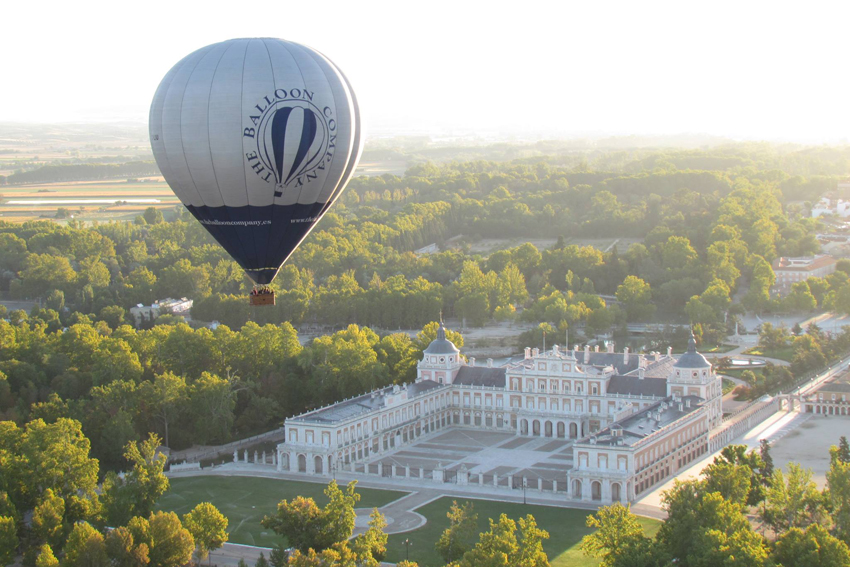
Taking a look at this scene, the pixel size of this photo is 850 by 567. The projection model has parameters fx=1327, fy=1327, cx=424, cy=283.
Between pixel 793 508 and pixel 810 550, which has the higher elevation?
pixel 810 550

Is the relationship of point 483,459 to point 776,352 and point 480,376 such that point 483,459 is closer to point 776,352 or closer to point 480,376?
point 480,376

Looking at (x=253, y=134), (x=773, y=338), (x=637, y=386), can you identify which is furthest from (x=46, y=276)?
(x=253, y=134)

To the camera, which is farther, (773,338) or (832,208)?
(832,208)

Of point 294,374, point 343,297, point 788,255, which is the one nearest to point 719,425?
point 294,374

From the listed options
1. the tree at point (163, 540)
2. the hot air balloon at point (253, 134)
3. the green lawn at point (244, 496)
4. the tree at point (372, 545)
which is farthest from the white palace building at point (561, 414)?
the hot air balloon at point (253, 134)

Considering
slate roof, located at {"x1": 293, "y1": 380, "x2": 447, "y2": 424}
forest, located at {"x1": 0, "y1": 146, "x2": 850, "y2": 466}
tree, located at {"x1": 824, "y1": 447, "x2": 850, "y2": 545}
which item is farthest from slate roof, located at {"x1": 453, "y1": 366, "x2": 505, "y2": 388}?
tree, located at {"x1": 824, "y1": 447, "x2": 850, "y2": 545}

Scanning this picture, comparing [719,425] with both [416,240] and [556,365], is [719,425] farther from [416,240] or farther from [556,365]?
[416,240]

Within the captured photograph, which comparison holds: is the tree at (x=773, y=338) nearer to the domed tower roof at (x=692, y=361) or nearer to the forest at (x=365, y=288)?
the forest at (x=365, y=288)
